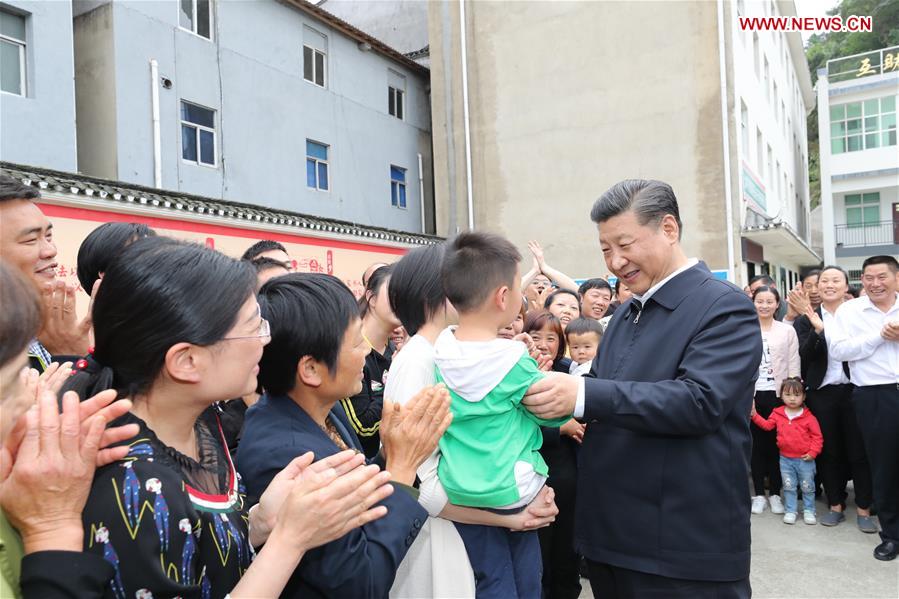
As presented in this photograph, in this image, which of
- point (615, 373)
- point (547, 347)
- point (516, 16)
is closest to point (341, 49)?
point (516, 16)

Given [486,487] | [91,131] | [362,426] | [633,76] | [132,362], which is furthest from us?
[633,76]

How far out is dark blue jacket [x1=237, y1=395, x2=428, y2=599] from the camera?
4.39 feet

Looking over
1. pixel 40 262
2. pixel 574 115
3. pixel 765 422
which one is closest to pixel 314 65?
pixel 574 115

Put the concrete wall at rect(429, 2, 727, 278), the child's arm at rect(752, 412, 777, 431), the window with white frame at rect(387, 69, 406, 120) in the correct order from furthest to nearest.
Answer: the window with white frame at rect(387, 69, 406, 120), the concrete wall at rect(429, 2, 727, 278), the child's arm at rect(752, 412, 777, 431)

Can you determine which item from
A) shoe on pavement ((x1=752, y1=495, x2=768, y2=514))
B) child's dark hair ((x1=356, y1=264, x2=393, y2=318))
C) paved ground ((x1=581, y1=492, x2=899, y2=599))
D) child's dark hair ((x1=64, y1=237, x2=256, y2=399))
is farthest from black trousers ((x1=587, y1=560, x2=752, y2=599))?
shoe on pavement ((x1=752, y1=495, x2=768, y2=514))

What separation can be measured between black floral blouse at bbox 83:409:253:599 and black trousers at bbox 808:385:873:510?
4933 millimetres

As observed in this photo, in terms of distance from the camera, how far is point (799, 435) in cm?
484

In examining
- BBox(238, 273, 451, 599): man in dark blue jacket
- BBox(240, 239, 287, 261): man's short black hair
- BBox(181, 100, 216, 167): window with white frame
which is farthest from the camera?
BBox(181, 100, 216, 167): window with white frame

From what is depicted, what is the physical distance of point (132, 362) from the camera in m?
1.24

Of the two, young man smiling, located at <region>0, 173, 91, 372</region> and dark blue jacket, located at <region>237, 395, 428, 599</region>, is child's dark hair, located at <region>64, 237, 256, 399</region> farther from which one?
young man smiling, located at <region>0, 173, 91, 372</region>

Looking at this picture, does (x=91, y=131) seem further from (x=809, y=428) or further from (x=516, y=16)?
(x=809, y=428)

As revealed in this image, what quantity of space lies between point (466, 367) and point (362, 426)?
763mm

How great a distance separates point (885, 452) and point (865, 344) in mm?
720

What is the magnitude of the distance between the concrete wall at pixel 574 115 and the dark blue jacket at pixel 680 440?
40.4ft
